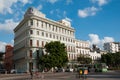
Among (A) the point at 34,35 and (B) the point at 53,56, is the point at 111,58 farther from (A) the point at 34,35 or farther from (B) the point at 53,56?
(B) the point at 53,56

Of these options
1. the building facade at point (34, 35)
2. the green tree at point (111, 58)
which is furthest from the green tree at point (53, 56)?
the green tree at point (111, 58)

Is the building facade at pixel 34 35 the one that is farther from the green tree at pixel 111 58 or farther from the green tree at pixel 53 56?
the green tree at pixel 111 58

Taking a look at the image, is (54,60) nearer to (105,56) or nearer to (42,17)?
(42,17)

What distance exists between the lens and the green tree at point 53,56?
8488 cm

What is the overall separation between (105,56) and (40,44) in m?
59.7

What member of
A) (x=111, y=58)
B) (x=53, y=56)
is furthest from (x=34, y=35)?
(x=111, y=58)

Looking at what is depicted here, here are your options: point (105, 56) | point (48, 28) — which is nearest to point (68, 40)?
point (48, 28)

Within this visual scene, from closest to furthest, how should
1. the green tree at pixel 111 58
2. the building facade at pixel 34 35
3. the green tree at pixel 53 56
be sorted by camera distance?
the green tree at pixel 53 56
the building facade at pixel 34 35
the green tree at pixel 111 58

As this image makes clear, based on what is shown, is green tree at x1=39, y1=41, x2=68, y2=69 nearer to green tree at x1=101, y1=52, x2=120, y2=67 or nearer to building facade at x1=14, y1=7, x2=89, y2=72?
building facade at x1=14, y1=7, x2=89, y2=72

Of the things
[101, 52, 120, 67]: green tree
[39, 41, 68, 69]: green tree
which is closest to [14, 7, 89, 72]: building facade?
[39, 41, 68, 69]: green tree

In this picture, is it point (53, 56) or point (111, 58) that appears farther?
point (111, 58)

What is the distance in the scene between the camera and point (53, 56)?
85.6 metres

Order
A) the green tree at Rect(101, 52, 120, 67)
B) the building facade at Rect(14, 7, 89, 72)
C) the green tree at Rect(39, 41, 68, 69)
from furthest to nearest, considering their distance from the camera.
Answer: the green tree at Rect(101, 52, 120, 67) < the building facade at Rect(14, 7, 89, 72) < the green tree at Rect(39, 41, 68, 69)

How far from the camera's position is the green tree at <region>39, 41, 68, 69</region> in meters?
84.9
